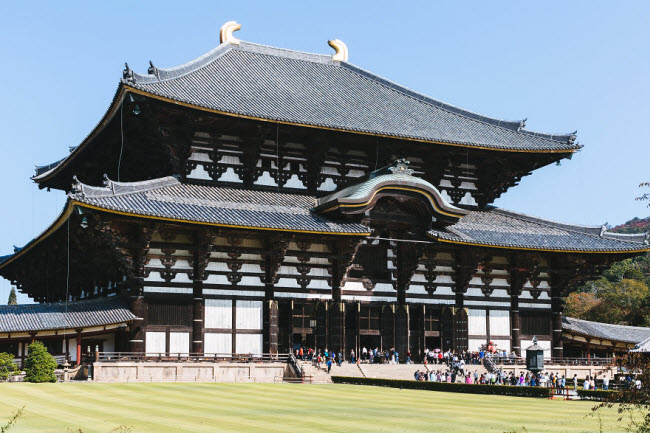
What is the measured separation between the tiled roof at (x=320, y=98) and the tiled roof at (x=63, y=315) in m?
11.9

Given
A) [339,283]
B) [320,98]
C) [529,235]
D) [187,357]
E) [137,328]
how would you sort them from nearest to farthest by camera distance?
[137,328]
[187,357]
[339,283]
[529,235]
[320,98]

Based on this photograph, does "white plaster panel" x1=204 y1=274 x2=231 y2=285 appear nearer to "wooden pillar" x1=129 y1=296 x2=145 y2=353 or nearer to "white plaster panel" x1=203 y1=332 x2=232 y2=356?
"white plaster panel" x1=203 y1=332 x2=232 y2=356

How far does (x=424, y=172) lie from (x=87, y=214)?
80.1 feet

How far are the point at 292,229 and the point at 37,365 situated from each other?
15.3 m

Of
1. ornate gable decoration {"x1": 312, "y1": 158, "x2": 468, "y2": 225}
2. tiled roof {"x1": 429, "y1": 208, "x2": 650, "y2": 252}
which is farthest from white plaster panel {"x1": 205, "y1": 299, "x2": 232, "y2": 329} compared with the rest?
tiled roof {"x1": 429, "y1": 208, "x2": 650, "y2": 252}

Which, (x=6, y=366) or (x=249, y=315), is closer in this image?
(x=6, y=366)

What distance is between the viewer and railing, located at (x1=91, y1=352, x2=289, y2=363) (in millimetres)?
43312

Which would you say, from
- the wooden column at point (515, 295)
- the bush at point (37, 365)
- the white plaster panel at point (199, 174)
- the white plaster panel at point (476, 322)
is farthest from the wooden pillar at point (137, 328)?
the wooden column at point (515, 295)

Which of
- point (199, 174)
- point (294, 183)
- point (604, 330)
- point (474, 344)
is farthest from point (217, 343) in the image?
point (604, 330)

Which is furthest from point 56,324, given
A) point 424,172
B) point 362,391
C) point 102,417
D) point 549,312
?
point 549,312

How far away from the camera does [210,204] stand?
47.9 m

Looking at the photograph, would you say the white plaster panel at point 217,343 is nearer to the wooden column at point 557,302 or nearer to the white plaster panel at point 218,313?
the white plaster panel at point 218,313

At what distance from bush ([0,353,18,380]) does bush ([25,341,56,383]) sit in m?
1.35

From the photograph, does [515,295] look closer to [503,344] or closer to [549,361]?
[503,344]
